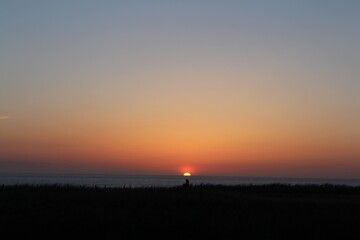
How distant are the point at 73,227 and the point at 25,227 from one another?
62.1 inches

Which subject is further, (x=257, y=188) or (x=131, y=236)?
(x=257, y=188)

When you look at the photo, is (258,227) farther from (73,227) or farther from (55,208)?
(55,208)

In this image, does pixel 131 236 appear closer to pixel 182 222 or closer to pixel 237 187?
pixel 182 222

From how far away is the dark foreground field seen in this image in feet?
61.7

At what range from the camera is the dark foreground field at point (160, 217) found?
1881 cm

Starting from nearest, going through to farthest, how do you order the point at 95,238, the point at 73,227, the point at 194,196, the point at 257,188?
the point at 95,238 → the point at 73,227 → the point at 194,196 → the point at 257,188

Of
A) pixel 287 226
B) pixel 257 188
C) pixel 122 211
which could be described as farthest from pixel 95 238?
pixel 257 188

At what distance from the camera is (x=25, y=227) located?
62.5ft

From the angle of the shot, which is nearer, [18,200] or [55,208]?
[55,208]

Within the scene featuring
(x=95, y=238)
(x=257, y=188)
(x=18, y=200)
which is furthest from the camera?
(x=257, y=188)

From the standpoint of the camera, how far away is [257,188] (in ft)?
147

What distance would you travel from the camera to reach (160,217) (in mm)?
21266

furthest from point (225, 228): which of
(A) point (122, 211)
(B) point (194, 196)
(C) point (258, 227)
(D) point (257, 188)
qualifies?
(D) point (257, 188)

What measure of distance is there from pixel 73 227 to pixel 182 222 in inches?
153
